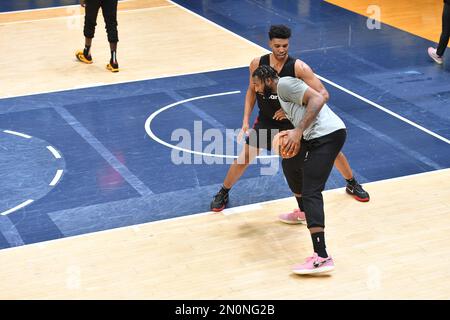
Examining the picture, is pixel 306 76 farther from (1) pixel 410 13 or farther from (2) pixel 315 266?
(1) pixel 410 13

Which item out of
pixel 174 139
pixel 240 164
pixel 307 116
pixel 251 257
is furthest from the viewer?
pixel 174 139

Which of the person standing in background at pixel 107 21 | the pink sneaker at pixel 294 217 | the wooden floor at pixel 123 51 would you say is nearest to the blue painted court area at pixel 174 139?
the wooden floor at pixel 123 51

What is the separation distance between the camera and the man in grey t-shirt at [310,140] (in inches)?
299

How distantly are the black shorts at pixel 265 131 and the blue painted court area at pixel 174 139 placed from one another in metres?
0.80

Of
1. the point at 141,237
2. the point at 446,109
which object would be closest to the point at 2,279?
the point at 141,237

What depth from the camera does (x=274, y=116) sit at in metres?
8.31

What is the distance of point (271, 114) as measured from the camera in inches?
336

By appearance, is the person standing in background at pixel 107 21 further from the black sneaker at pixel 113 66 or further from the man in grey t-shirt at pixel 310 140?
the man in grey t-shirt at pixel 310 140

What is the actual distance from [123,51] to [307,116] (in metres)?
7.20

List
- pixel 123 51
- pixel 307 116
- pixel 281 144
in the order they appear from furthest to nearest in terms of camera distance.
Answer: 1. pixel 123 51
2. pixel 281 144
3. pixel 307 116

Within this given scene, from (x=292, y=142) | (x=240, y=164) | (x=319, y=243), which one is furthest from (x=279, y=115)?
(x=319, y=243)

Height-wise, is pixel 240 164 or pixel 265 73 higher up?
pixel 265 73

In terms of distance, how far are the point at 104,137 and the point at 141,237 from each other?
2.66 meters
